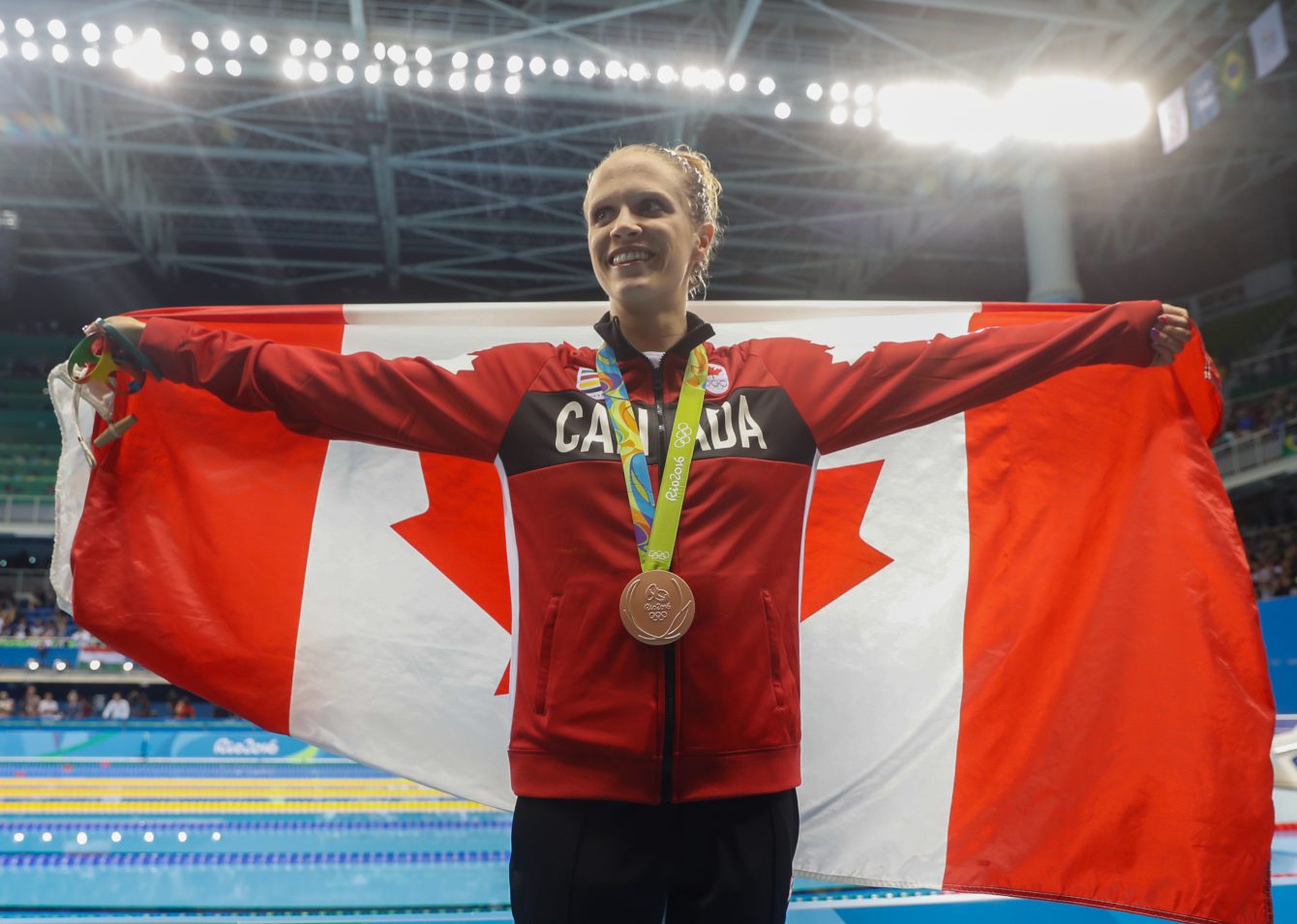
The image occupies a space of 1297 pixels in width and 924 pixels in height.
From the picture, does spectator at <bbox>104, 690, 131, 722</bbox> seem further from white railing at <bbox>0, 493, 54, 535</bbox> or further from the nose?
the nose

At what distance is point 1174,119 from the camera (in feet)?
39.5

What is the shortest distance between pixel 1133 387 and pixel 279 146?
15621mm

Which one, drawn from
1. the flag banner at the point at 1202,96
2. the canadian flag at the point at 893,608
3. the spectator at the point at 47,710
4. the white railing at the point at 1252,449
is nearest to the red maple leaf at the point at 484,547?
the canadian flag at the point at 893,608

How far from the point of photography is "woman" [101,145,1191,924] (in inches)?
56.2

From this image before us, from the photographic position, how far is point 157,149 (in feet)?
46.1

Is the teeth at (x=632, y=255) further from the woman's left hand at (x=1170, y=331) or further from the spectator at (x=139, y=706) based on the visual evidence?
the spectator at (x=139, y=706)

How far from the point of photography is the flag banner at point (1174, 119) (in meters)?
11.8

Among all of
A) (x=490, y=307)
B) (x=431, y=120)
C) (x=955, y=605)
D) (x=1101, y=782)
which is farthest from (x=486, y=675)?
(x=431, y=120)

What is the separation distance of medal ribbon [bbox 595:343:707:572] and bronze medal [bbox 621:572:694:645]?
0.04 meters

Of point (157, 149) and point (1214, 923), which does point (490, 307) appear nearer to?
point (1214, 923)

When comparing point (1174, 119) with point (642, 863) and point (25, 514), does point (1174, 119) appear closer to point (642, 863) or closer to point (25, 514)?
point (642, 863)

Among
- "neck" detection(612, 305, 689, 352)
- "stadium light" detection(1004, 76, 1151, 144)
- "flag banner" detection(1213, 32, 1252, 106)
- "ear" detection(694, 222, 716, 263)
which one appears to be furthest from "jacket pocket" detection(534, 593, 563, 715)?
"stadium light" detection(1004, 76, 1151, 144)

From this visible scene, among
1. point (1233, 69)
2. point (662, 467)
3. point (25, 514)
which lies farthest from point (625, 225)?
point (25, 514)

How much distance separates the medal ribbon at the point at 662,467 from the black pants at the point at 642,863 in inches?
→ 14.5
